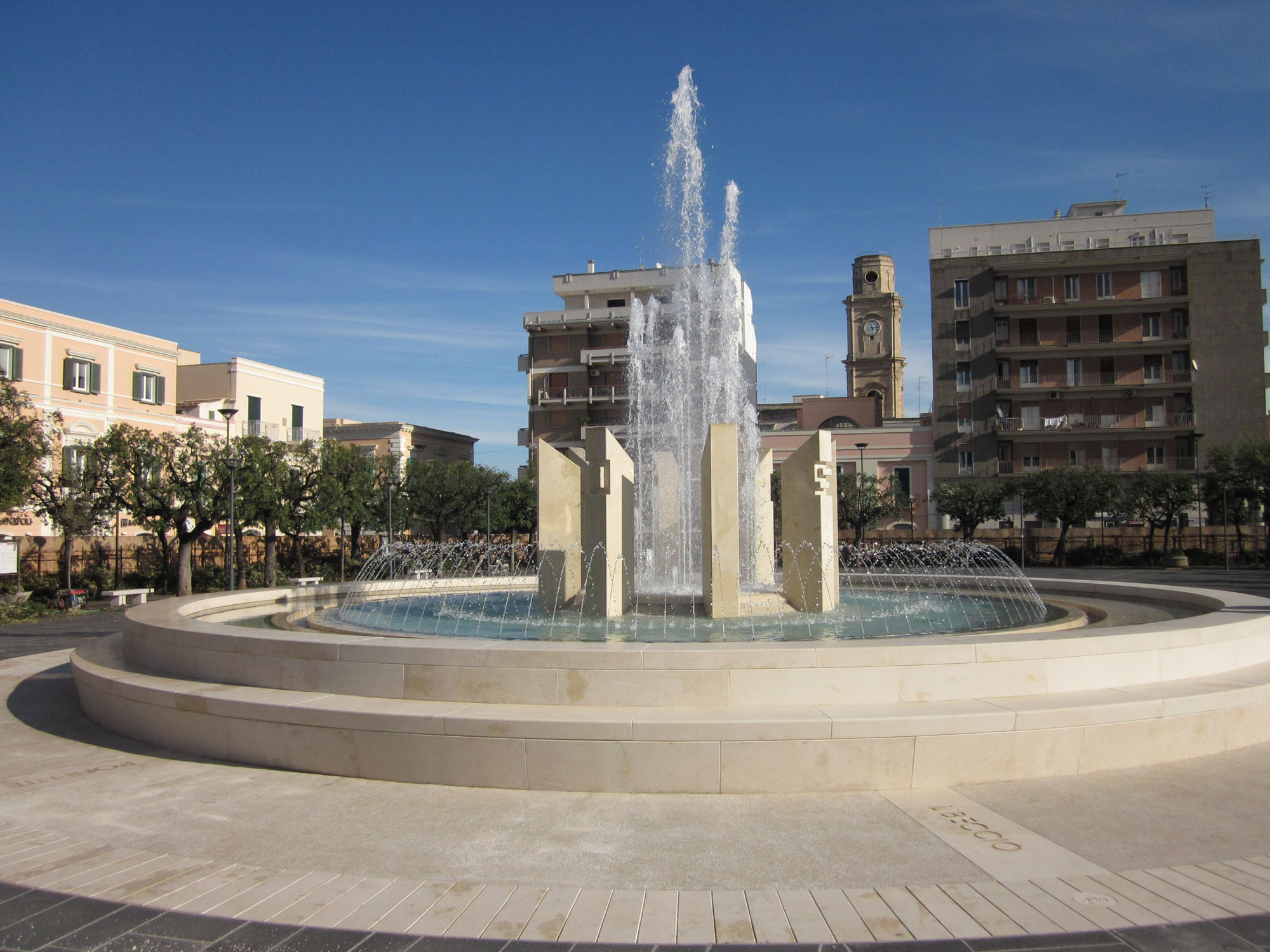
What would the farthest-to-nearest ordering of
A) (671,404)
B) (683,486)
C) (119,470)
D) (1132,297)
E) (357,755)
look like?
1. (1132,297)
2. (119,470)
3. (671,404)
4. (683,486)
5. (357,755)

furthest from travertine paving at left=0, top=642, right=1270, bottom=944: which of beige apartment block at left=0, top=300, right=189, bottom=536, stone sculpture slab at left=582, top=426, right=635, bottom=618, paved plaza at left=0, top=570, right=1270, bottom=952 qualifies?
beige apartment block at left=0, top=300, right=189, bottom=536

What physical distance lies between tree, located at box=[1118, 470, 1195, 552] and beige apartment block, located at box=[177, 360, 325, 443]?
38561 millimetres

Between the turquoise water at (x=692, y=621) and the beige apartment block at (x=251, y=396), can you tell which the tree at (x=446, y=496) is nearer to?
the beige apartment block at (x=251, y=396)

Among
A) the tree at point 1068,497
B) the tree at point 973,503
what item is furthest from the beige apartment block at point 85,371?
the tree at point 1068,497

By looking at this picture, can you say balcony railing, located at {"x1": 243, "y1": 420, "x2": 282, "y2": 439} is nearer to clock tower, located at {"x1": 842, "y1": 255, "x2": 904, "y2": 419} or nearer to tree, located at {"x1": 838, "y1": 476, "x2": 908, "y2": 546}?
tree, located at {"x1": 838, "y1": 476, "x2": 908, "y2": 546}

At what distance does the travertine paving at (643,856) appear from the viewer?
4.20 metres

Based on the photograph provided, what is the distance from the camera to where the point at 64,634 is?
17.3 m

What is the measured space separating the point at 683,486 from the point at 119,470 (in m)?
18.9

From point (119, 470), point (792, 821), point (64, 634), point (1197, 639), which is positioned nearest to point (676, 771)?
point (792, 821)

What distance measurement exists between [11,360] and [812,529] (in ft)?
106

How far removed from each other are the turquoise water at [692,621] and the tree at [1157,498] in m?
28.1

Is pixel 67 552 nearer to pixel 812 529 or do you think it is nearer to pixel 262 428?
pixel 262 428

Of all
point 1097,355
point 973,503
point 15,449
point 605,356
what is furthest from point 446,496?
point 1097,355

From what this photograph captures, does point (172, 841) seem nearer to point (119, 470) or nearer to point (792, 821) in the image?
point (792, 821)
